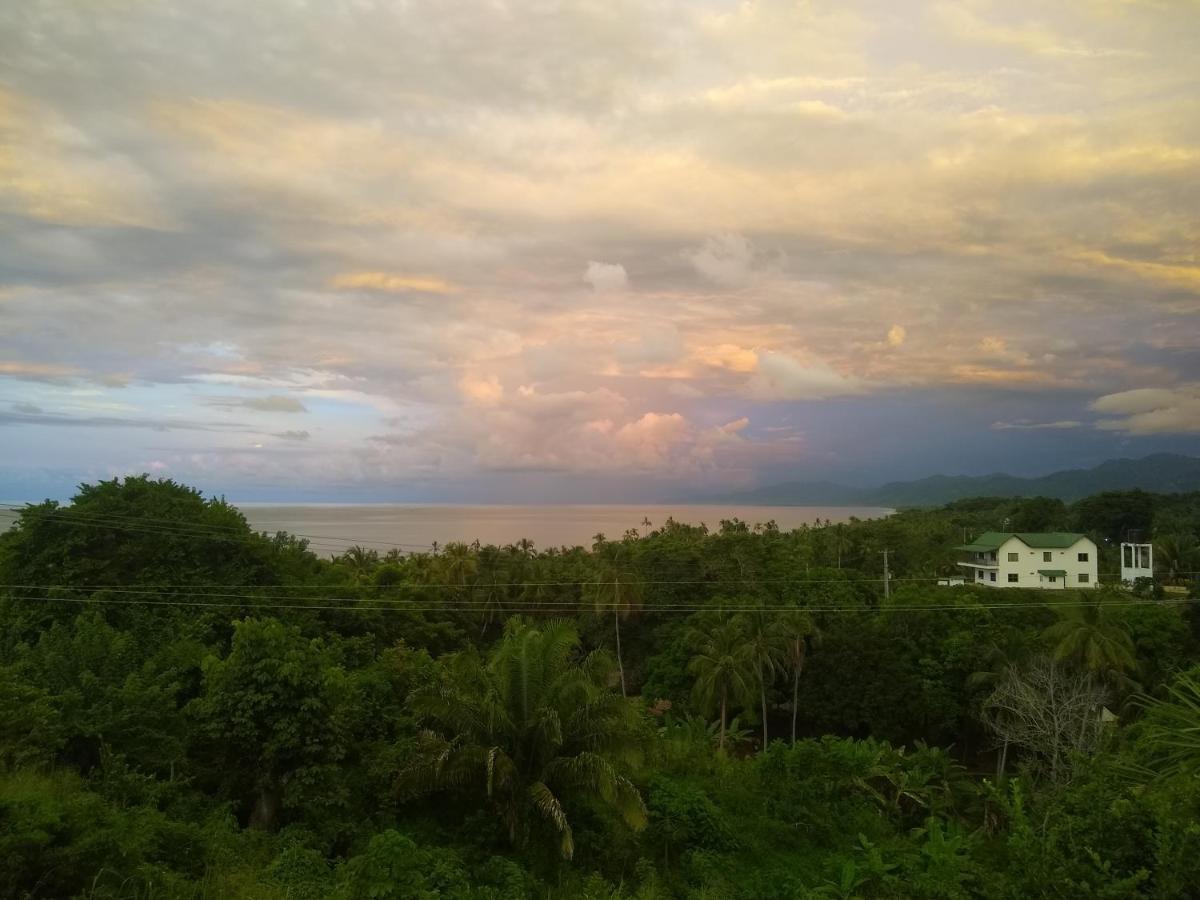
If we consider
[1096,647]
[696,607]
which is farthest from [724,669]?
[1096,647]

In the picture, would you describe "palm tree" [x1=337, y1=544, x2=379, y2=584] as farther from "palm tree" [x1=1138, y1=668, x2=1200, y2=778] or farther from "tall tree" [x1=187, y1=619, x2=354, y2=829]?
"palm tree" [x1=1138, y1=668, x2=1200, y2=778]

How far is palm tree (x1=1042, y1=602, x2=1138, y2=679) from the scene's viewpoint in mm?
25047

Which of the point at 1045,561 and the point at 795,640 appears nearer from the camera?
the point at 795,640

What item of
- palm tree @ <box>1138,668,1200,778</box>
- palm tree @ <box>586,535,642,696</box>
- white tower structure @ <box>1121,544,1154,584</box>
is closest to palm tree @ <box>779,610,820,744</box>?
palm tree @ <box>586,535,642,696</box>

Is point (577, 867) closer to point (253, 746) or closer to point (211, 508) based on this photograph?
point (253, 746)

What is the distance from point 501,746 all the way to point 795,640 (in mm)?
17937

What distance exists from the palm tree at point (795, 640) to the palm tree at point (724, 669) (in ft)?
5.38

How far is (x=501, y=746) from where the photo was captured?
494 inches

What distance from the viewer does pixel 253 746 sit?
11.7 meters

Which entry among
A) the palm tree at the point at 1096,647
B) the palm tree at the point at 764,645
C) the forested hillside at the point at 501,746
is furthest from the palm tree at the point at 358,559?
the palm tree at the point at 1096,647

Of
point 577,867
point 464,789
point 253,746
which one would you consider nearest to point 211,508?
point 253,746

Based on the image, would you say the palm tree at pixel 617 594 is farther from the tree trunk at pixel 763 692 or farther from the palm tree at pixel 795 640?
the palm tree at pixel 795 640

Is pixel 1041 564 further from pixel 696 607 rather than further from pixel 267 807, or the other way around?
pixel 267 807

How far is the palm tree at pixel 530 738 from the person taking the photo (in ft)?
39.3
